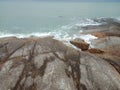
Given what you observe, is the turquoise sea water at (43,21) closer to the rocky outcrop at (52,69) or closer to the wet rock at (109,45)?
the wet rock at (109,45)

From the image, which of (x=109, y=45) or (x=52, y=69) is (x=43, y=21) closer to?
(x=109, y=45)

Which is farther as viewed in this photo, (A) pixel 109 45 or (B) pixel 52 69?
(A) pixel 109 45

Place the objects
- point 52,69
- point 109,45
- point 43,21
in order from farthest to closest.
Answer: point 43,21
point 109,45
point 52,69

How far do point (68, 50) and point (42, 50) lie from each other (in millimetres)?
2743

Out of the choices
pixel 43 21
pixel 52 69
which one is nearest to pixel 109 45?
pixel 52 69

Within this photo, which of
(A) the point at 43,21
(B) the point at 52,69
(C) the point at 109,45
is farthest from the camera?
(A) the point at 43,21

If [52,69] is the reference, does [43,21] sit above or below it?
below

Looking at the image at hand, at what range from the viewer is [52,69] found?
16328 mm

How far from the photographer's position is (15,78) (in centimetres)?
1552

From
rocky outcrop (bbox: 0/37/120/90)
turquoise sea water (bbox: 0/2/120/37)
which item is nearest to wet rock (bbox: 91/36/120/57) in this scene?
rocky outcrop (bbox: 0/37/120/90)

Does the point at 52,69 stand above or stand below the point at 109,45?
above

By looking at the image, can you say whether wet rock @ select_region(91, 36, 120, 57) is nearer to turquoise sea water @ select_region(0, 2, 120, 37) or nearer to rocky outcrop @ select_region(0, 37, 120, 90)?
rocky outcrop @ select_region(0, 37, 120, 90)

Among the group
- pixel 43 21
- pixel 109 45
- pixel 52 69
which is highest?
pixel 52 69

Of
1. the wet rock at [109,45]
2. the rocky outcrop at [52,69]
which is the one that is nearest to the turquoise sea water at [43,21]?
the wet rock at [109,45]
